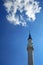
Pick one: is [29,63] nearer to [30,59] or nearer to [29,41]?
[30,59]

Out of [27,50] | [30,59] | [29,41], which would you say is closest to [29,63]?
[30,59]

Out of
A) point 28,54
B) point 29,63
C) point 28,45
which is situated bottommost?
point 29,63

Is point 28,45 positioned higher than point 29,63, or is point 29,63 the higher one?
point 28,45

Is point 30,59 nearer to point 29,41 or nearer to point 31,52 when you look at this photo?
point 31,52

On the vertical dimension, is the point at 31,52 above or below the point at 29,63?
above

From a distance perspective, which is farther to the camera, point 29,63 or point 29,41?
point 29,41

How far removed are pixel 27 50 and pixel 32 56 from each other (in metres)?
0.57

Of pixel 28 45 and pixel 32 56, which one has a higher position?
pixel 28 45

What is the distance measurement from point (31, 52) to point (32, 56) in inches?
11.8

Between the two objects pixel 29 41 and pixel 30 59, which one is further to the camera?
pixel 29 41

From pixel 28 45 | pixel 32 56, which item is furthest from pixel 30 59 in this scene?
pixel 28 45

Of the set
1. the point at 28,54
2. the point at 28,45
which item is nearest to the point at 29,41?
the point at 28,45

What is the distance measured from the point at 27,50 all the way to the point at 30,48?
26 centimetres

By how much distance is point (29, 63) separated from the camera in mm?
10508
